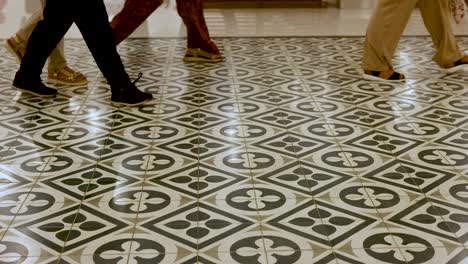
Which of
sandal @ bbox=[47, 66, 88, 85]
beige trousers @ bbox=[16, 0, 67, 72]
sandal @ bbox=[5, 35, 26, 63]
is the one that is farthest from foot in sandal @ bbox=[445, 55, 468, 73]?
sandal @ bbox=[5, 35, 26, 63]

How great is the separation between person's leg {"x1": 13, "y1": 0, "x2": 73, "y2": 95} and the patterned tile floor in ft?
0.27

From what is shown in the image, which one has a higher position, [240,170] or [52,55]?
[52,55]

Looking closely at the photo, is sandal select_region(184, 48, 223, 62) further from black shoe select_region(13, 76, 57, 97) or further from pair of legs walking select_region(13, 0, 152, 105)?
black shoe select_region(13, 76, 57, 97)

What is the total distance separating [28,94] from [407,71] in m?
2.30

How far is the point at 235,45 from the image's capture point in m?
5.56

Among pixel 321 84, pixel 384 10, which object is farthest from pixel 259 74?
pixel 384 10

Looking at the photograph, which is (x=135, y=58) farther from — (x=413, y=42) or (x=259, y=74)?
(x=413, y=42)

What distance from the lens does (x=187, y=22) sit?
4.95 m

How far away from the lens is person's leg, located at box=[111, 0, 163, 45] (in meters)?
4.82

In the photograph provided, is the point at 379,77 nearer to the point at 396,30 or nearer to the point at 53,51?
the point at 396,30

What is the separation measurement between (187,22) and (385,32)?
1338 mm

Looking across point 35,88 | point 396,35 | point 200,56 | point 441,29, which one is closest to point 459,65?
point 441,29

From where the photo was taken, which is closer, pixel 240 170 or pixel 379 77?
pixel 240 170

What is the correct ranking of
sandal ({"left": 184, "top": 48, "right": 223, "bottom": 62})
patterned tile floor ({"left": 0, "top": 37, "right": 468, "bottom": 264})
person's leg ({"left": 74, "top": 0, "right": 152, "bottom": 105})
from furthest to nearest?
sandal ({"left": 184, "top": 48, "right": 223, "bottom": 62}) < person's leg ({"left": 74, "top": 0, "right": 152, "bottom": 105}) < patterned tile floor ({"left": 0, "top": 37, "right": 468, "bottom": 264})
